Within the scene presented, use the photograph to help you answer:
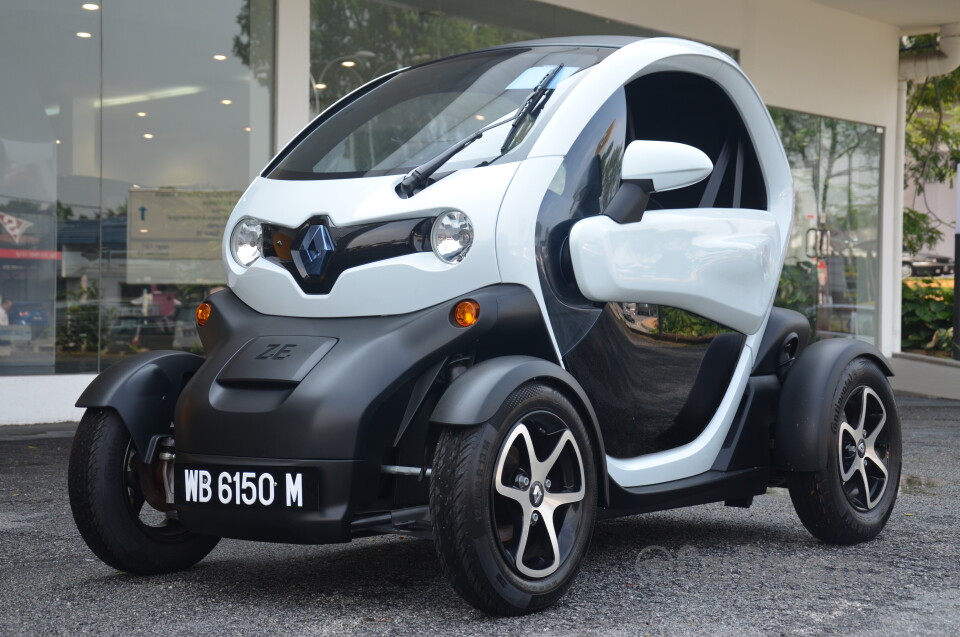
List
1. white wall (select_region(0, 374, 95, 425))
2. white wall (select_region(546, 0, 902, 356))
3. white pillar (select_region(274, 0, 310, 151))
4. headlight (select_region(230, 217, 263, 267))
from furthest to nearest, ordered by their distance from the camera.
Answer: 1. white wall (select_region(546, 0, 902, 356))
2. white pillar (select_region(274, 0, 310, 151))
3. white wall (select_region(0, 374, 95, 425))
4. headlight (select_region(230, 217, 263, 267))

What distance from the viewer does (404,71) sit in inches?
170

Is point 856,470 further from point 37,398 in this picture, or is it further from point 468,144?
point 37,398

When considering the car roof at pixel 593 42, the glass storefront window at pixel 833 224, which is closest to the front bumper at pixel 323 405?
the car roof at pixel 593 42

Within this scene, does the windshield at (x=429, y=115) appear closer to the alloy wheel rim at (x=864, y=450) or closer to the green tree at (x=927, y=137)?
the alloy wheel rim at (x=864, y=450)

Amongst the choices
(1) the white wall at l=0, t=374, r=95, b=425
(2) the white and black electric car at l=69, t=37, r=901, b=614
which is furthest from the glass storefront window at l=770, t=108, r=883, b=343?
(2) the white and black electric car at l=69, t=37, r=901, b=614

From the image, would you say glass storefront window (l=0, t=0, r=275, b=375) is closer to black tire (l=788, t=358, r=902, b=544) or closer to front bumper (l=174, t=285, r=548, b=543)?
front bumper (l=174, t=285, r=548, b=543)

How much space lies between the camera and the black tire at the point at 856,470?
4168 mm

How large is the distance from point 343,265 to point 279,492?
660 mm

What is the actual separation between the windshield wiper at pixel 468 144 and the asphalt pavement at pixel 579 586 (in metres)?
1.13

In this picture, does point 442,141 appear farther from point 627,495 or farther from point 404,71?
point 627,495

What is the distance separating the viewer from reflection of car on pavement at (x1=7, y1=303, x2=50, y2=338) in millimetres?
9586

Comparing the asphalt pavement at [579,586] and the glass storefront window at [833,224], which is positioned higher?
the glass storefront window at [833,224]

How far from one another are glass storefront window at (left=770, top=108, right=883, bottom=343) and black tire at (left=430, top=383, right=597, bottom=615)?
13.4 m

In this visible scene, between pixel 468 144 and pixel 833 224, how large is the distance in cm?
1493
